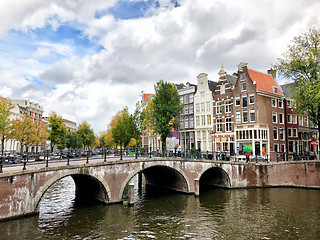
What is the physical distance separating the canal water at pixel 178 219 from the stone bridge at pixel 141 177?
1.11m

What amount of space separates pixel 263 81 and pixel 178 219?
31.2m

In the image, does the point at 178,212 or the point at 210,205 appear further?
the point at 210,205

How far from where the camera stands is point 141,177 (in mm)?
31891

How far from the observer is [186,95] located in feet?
160

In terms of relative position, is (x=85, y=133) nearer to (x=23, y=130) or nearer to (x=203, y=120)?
(x=23, y=130)

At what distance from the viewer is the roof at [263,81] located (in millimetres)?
39188

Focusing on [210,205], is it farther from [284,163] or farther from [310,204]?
[284,163]

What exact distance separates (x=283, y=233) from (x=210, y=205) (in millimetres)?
7505

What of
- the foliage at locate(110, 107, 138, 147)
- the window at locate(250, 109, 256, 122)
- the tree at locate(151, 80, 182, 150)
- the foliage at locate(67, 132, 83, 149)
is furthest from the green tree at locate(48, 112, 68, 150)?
the window at locate(250, 109, 256, 122)

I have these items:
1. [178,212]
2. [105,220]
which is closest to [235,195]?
[178,212]

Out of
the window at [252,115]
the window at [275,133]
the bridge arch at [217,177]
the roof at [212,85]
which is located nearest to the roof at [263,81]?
the window at [252,115]

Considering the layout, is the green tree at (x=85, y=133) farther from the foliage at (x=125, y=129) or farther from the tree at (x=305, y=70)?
the tree at (x=305, y=70)

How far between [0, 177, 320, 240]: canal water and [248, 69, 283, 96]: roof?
19319 millimetres

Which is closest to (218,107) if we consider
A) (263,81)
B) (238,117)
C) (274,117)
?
(238,117)
